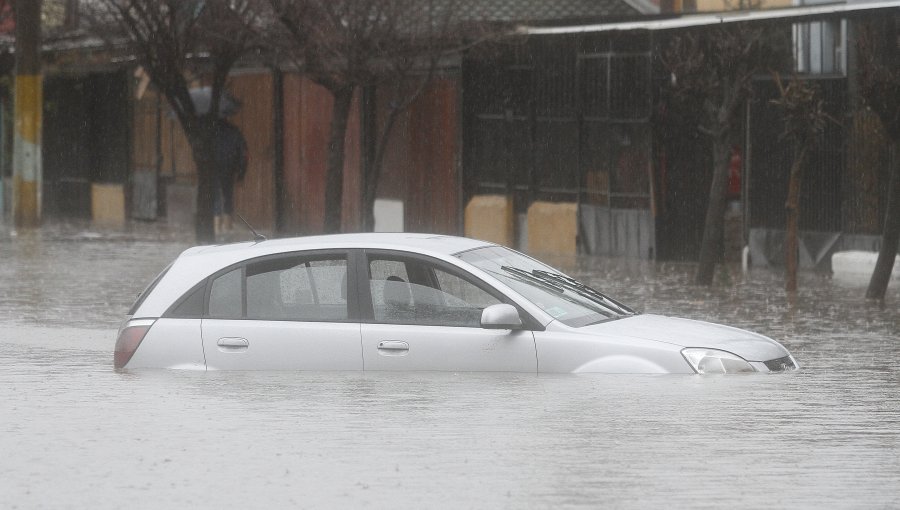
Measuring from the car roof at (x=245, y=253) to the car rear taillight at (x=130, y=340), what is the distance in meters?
0.07

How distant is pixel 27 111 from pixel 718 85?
51.8ft

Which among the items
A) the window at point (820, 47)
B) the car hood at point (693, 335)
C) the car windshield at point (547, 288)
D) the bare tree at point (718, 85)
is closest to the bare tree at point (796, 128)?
the bare tree at point (718, 85)

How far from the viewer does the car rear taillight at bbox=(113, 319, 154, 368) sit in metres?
10.7

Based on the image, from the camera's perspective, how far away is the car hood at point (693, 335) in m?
10.3

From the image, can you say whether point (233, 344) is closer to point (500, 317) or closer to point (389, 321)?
point (389, 321)

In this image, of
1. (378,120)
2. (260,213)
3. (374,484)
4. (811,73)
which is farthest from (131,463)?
(260,213)

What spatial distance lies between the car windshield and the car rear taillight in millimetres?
1870

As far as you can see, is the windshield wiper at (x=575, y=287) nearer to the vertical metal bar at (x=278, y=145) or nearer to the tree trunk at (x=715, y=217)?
the tree trunk at (x=715, y=217)

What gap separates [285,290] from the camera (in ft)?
34.8

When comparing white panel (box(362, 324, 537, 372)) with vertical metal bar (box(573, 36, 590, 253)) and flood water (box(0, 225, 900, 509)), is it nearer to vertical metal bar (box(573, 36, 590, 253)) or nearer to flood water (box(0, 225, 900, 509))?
flood water (box(0, 225, 900, 509))

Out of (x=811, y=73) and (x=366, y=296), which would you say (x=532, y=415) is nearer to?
(x=366, y=296)

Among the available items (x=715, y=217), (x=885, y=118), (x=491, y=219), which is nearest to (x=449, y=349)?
(x=885, y=118)

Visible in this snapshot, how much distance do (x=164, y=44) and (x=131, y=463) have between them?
61.6ft

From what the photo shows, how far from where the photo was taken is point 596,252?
87.6ft
